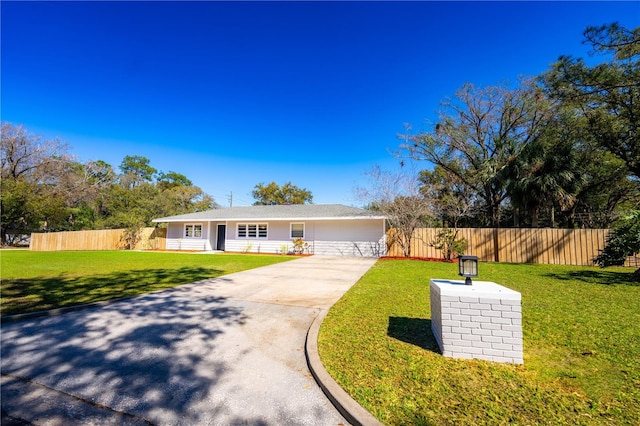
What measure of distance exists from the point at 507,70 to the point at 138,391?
67.5 feet

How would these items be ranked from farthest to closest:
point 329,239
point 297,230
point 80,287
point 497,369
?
point 297,230 < point 329,239 < point 80,287 < point 497,369

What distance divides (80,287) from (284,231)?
12.5 m

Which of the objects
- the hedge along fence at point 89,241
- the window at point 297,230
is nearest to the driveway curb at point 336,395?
the window at point 297,230

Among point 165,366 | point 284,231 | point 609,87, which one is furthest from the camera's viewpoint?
point 284,231

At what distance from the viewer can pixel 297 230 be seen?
60.4ft

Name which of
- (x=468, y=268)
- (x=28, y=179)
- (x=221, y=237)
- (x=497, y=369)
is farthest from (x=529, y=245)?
(x=28, y=179)

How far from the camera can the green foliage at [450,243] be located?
13703 millimetres

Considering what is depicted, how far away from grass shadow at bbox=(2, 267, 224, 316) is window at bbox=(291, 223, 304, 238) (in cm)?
899

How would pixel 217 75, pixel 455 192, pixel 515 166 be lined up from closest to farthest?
pixel 217 75 → pixel 515 166 → pixel 455 192

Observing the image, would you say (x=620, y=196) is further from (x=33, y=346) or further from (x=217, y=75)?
(x=33, y=346)

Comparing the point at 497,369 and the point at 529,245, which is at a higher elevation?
the point at 529,245

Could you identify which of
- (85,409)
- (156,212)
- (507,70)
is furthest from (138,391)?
(156,212)

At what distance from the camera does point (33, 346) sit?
341 cm

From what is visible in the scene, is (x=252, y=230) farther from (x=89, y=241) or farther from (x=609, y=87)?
(x=609, y=87)
